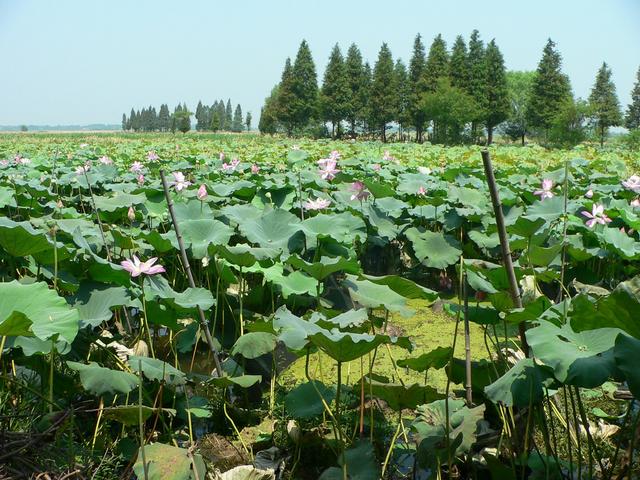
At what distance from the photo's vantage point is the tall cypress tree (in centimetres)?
4519

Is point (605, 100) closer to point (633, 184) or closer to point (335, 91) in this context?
point (335, 91)

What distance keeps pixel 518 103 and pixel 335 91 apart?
23.5 metres

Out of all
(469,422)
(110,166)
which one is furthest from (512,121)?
(469,422)

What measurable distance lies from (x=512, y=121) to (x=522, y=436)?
5695 centimetres

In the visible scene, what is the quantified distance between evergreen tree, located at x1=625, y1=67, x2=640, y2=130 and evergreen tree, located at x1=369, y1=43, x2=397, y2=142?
25.6 metres

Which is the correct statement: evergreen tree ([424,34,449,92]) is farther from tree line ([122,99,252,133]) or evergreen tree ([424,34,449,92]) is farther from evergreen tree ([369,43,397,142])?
tree line ([122,99,252,133])

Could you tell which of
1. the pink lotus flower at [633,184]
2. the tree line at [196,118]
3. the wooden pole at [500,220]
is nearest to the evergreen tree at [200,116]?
the tree line at [196,118]

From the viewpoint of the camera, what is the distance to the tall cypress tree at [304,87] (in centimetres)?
4519

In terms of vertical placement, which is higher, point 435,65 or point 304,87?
point 435,65

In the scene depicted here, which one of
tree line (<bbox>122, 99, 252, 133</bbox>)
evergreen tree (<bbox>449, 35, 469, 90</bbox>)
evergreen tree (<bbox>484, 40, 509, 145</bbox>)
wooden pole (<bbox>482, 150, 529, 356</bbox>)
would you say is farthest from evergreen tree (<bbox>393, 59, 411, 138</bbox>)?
tree line (<bbox>122, 99, 252, 133</bbox>)

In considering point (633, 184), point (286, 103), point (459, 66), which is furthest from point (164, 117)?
point (633, 184)

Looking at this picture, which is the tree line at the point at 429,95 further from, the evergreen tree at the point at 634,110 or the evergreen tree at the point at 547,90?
the evergreen tree at the point at 634,110

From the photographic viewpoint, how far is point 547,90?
1479 inches

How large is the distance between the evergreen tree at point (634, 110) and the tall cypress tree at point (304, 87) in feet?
97.6
